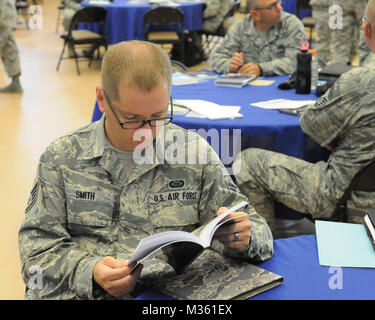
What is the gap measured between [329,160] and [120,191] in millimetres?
1345

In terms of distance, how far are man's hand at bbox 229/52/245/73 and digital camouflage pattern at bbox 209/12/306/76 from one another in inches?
2.0

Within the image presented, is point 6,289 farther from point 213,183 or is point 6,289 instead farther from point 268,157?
point 213,183

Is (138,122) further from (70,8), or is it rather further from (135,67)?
(70,8)

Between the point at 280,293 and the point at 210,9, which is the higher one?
the point at 210,9

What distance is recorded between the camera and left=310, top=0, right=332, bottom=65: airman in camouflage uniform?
22.1ft

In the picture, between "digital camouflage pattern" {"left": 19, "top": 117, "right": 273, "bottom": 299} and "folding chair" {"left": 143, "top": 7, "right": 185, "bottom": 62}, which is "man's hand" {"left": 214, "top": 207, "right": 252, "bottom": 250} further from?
Result: "folding chair" {"left": 143, "top": 7, "right": 185, "bottom": 62}

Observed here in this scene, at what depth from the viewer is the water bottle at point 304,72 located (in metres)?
3.30

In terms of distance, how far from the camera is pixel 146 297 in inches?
53.0

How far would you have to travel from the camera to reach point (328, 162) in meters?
2.64

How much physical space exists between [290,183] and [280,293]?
1405 millimetres

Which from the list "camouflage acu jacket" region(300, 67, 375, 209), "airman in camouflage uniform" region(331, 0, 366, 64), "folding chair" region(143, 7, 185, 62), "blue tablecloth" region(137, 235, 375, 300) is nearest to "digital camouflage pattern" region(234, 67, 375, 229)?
"camouflage acu jacket" region(300, 67, 375, 209)

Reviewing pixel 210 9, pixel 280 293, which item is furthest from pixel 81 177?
pixel 210 9

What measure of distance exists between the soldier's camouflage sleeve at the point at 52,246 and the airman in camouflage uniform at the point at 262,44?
2.52 m
